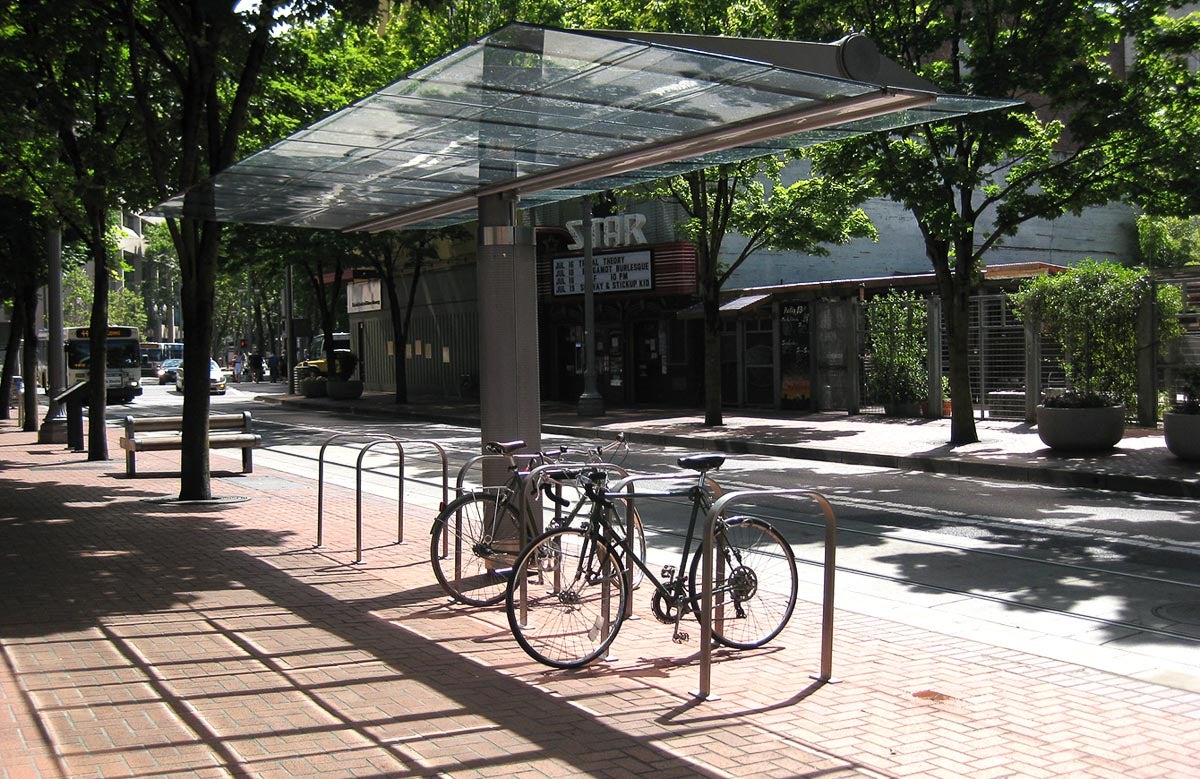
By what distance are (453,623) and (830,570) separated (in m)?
2.68

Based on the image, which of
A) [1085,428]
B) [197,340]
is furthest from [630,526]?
[1085,428]

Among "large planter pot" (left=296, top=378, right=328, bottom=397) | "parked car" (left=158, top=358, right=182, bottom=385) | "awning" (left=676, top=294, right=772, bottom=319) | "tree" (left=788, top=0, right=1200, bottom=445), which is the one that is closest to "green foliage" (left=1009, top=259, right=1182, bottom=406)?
"tree" (left=788, top=0, right=1200, bottom=445)

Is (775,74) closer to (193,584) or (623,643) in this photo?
(623,643)

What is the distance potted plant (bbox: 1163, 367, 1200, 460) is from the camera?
15227 mm

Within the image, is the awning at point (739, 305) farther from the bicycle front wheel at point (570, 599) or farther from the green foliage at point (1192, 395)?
the bicycle front wheel at point (570, 599)

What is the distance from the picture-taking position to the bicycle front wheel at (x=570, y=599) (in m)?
6.11

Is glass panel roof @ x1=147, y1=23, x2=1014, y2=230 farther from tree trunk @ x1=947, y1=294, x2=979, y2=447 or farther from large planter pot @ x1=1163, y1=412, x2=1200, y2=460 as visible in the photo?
tree trunk @ x1=947, y1=294, x2=979, y2=447

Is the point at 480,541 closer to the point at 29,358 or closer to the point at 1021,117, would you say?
the point at 1021,117

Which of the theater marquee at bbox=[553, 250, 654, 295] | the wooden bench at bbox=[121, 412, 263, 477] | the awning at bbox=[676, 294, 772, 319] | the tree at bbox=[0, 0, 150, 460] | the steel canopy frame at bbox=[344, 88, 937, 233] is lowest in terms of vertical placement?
the wooden bench at bbox=[121, 412, 263, 477]

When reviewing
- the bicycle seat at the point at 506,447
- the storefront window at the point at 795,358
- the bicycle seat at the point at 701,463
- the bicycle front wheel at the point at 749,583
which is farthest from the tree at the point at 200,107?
the storefront window at the point at 795,358

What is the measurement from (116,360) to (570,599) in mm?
42675

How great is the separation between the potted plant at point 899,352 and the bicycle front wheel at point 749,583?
17951 millimetres

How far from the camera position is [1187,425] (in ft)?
50.1

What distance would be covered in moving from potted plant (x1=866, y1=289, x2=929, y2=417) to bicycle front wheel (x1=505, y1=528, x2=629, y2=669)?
18.7m
